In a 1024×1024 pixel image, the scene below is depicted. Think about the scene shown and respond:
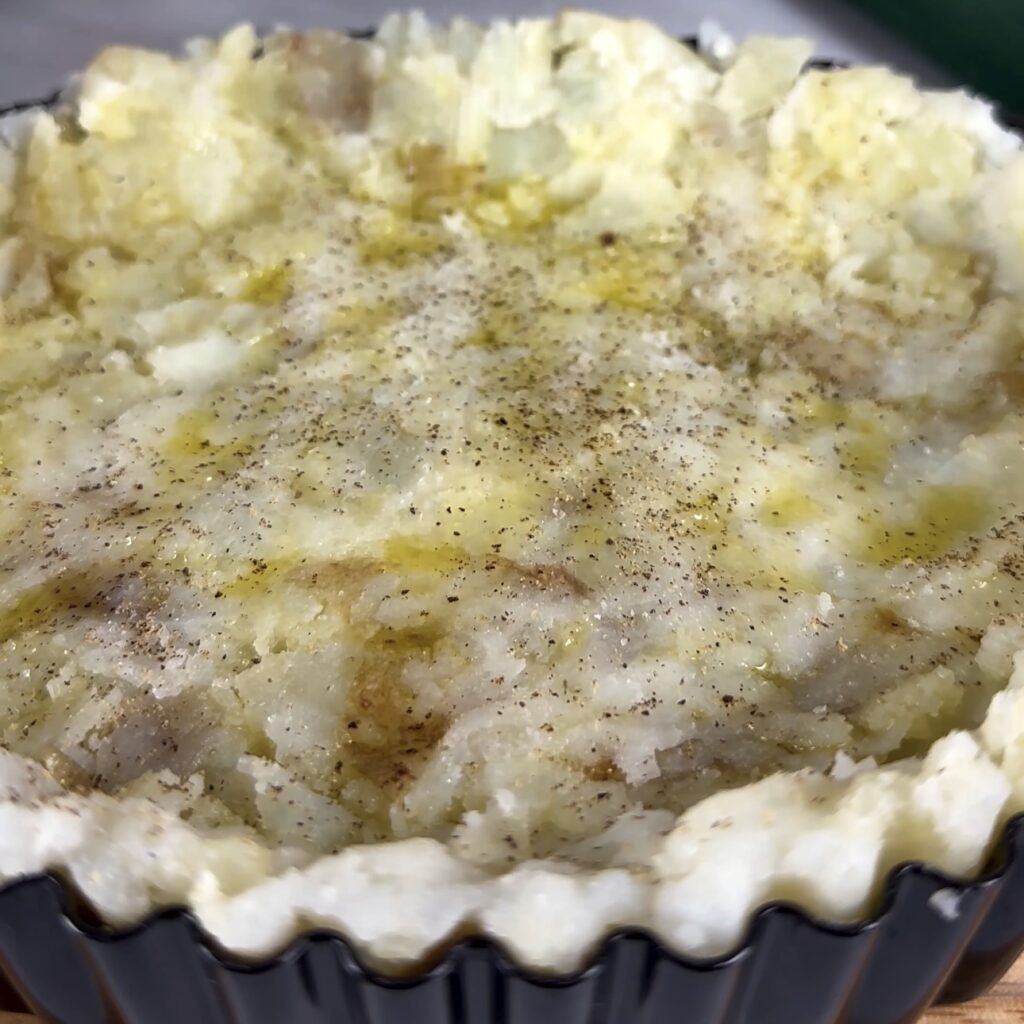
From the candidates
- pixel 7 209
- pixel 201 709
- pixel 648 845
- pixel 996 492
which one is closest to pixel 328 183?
pixel 7 209

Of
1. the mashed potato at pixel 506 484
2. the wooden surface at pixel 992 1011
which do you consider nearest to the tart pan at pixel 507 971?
the mashed potato at pixel 506 484

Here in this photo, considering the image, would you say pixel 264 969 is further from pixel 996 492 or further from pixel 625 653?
pixel 996 492

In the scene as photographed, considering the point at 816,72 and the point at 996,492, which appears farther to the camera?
the point at 816,72

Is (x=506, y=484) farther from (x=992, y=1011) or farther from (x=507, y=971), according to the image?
(x=992, y=1011)

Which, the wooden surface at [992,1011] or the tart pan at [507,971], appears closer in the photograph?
the tart pan at [507,971]

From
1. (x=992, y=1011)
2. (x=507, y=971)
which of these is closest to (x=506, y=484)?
(x=507, y=971)

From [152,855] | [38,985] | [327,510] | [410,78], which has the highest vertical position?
[410,78]

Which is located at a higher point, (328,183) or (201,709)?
→ (328,183)

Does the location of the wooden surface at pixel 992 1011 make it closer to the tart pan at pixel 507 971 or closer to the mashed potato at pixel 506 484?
the tart pan at pixel 507 971
